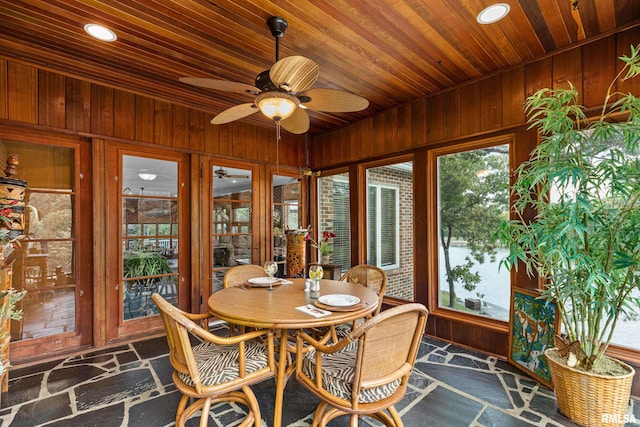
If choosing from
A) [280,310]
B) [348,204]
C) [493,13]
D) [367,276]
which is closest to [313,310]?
[280,310]

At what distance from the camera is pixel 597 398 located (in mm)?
1949

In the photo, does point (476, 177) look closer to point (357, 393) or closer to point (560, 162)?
point (560, 162)

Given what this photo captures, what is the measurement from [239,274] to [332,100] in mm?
1892

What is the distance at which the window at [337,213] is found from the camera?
4.70 meters

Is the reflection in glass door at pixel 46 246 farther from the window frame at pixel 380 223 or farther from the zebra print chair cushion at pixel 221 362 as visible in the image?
the window frame at pixel 380 223

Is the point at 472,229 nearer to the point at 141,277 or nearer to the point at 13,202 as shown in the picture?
the point at 141,277

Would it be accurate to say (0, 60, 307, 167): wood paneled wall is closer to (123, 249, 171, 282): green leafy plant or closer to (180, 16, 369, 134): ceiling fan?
(123, 249, 171, 282): green leafy plant

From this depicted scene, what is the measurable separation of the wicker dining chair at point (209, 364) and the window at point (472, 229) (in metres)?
2.45

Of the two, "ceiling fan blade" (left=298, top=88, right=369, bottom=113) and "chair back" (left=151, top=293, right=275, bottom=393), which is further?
"ceiling fan blade" (left=298, top=88, right=369, bottom=113)

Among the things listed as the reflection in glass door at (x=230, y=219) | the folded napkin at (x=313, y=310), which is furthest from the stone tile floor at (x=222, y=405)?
the reflection in glass door at (x=230, y=219)

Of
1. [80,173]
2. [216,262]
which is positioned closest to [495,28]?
[216,262]

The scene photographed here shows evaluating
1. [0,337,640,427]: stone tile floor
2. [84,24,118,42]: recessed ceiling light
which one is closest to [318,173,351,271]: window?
[0,337,640,427]: stone tile floor

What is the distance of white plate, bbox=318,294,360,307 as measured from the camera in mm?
2034

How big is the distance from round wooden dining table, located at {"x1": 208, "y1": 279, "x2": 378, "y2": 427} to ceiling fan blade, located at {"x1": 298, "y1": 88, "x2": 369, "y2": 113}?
1483 mm
